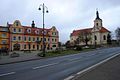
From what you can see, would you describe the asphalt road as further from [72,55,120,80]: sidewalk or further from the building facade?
the building facade

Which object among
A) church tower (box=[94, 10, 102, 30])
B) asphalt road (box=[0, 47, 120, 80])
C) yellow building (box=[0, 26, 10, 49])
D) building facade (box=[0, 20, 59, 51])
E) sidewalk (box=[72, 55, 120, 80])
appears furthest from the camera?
church tower (box=[94, 10, 102, 30])

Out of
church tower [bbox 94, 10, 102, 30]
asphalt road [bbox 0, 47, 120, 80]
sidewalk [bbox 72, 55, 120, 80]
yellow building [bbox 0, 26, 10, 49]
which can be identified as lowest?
asphalt road [bbox 0, 47, 120, 80]

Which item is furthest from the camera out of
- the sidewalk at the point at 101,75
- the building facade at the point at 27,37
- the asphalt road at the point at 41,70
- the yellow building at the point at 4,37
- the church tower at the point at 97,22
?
the church tower at the point at 97,22

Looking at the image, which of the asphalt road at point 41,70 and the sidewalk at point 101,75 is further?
the asphalt road at point 41,70

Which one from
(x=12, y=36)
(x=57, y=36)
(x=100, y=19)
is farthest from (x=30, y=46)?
(x=100, y=19)

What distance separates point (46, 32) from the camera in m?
89.6

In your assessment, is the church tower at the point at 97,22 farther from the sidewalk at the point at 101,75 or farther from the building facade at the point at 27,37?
the sidewalk at the point at 101,75

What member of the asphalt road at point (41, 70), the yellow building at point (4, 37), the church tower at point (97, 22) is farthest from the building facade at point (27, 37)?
the asphalt road at point (41, 70)

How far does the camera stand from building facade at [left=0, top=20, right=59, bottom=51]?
74225 mm

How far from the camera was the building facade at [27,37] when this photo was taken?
74.2 metres

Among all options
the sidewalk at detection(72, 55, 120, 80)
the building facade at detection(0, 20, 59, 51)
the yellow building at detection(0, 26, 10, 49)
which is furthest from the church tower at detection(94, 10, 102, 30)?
the sidewalk at detection(72, 55, 120, 80)

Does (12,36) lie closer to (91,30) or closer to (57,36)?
(57,36)

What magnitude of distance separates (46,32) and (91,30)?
184 feet

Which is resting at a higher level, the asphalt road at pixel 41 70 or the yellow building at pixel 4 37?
the yellow building at pixel 4 37
